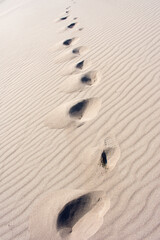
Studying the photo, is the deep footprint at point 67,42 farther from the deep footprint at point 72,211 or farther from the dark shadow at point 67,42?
the deep footprint at point 72,211

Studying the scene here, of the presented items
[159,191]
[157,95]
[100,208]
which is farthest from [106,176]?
[157,95]

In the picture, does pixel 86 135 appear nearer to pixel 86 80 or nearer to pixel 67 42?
pixel 86 80

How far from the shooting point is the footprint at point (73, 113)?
340cm

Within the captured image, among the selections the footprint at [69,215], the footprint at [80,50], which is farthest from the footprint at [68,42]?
the footprint at [69,215]

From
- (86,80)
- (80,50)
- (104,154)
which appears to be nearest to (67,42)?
(80,50)

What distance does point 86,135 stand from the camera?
3139mm

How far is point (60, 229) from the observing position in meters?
2.25

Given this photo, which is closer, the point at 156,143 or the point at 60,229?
the point at 60,229

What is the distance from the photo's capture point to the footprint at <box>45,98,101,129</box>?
11.1ft

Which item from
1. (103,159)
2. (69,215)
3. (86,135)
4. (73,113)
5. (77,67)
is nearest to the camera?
(69,215)

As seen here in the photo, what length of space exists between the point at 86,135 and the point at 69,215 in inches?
44.5

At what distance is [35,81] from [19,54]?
2008 millimetres

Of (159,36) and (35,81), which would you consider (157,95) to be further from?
(35,81)

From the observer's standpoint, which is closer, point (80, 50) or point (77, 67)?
point (77, 67)
